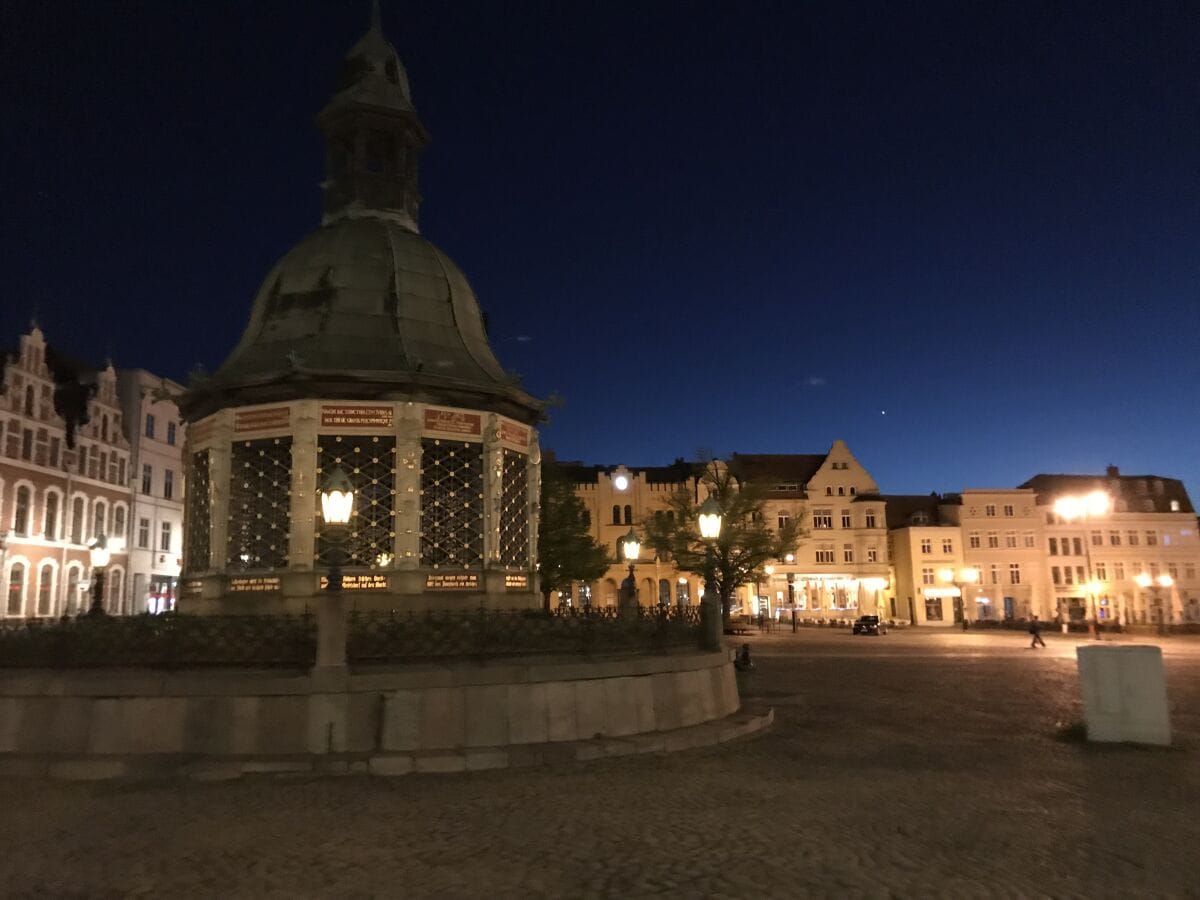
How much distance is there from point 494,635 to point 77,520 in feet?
145

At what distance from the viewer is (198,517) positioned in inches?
830

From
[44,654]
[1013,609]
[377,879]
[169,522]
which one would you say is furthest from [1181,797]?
[1013,609]

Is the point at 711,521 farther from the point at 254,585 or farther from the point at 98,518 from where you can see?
the point at 98,518

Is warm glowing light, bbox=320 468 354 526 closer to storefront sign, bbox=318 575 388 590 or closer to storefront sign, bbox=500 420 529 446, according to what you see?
storefront sign, bbox=318 575 388 590

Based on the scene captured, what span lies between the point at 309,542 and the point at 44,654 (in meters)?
6.73

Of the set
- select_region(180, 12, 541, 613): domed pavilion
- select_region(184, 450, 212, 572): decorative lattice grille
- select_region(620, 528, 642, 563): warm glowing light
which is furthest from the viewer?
select_region(620, 528, 642, 563): warm glowing light

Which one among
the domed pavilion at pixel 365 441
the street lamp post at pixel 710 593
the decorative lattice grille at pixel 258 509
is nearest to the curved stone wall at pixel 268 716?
the street lamp post at pixel 710 593

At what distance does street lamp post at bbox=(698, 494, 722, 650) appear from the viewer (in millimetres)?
17344

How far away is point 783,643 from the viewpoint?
164 feet

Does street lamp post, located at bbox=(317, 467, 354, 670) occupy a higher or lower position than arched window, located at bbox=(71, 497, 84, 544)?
lower

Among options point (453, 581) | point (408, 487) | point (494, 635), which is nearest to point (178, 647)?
point (494, 635)

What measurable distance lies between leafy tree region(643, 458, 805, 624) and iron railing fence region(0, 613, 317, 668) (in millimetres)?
31893

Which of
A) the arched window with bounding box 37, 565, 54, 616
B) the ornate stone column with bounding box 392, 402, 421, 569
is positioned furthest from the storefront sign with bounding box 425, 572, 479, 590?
the arched window with bounding box 37, 565, 54, 616

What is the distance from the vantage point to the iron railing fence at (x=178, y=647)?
12836 mm
